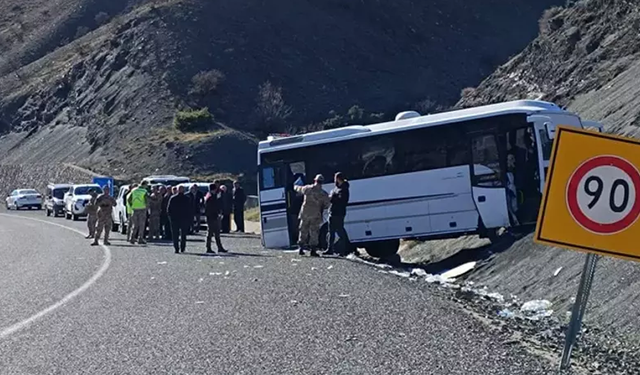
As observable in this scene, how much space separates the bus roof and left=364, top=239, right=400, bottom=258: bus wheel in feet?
8.55

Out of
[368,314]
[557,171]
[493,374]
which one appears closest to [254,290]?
[368,314]

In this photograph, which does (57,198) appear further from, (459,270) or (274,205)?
(459,270)

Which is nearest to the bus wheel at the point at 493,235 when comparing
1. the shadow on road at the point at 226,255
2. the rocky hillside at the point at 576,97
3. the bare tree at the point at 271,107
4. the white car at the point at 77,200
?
the rocky hillside at the point at 576,97

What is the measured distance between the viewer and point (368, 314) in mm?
15031

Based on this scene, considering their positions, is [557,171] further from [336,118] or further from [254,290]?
[336,118]

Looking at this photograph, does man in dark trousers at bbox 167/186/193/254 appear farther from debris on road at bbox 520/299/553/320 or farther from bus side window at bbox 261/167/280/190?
debris on road at bbox 520/299/553/320

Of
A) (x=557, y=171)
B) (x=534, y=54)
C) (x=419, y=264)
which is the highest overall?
(x=534, y=54)

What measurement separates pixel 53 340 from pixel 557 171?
6.24 metres

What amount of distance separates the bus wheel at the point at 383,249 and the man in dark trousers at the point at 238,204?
10.7 metres

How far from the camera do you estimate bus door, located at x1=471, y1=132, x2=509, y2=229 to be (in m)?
24.5

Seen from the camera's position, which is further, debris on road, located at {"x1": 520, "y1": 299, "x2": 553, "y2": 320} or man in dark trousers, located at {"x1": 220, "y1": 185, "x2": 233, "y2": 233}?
man in dark trousers, located at {"x1": 220, "y1": 185, "x2": 233, "y2": 233}

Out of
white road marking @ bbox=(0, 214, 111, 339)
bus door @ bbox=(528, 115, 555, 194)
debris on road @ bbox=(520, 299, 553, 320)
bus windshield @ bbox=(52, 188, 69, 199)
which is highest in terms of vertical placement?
bus door @ bbox=(528, 115, 555, 194)

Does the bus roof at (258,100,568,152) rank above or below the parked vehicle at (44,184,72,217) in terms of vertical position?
above

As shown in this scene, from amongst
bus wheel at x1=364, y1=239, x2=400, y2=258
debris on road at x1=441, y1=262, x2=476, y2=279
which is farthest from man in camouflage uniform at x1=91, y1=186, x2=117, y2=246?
debris on road at x1=441, y1=262, x2=476, y2=279
